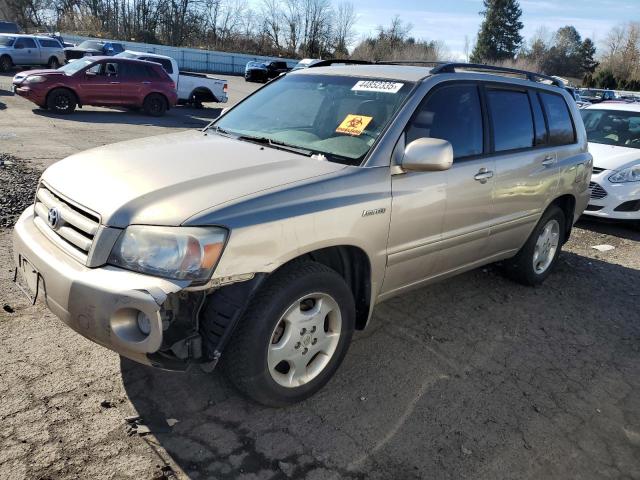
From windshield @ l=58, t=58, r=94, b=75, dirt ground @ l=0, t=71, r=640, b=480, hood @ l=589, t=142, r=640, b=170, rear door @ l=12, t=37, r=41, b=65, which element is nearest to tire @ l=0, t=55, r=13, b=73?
rear door @ l=12, t=37, r=41, b=65

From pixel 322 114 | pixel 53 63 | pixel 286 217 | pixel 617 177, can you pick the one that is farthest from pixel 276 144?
pixel 53 63

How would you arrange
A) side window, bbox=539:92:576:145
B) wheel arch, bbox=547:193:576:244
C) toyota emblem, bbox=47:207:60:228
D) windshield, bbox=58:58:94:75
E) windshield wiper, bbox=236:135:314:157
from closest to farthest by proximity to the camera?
1. toyota emblem, bbox=47:207:60:228
2. windshield wiper, bbox=236:135:314:157
3. side window, bbox=539:92:576:145
4. wheel arch, bbox=547:193:576:244
5. windshield, bbox=58:58:94:75

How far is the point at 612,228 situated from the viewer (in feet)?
25.9

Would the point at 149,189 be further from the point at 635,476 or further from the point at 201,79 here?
the point at 201,79

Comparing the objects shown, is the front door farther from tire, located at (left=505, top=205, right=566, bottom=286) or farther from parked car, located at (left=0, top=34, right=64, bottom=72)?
parked car, located at (left=0, top=34, right=64, bottom=72)

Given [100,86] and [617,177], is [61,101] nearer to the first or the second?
[100,86]

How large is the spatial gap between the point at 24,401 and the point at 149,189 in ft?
4.45

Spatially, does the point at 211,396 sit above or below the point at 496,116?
below

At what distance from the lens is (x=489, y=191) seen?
396cm

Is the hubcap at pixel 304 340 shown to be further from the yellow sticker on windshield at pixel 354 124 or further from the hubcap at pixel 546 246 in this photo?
the hubcap at pixel 546 246

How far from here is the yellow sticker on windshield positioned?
3.38 metres

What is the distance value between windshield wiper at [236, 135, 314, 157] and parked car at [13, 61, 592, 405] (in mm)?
14

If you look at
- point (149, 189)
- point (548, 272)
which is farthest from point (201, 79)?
point (149, 189)

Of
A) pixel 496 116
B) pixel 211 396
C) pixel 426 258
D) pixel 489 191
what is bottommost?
pixel 211 396
